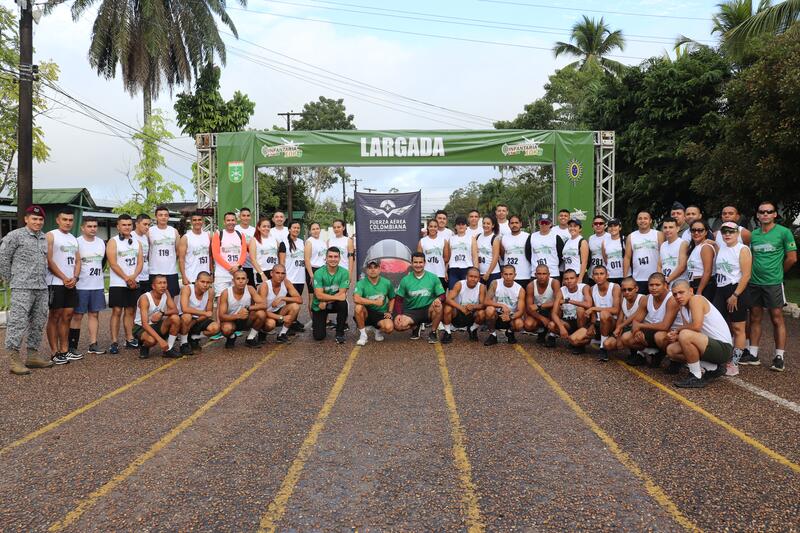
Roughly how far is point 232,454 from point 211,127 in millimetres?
20171

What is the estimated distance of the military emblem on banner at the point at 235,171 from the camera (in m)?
12.1

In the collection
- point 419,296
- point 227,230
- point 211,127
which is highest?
point 211,127

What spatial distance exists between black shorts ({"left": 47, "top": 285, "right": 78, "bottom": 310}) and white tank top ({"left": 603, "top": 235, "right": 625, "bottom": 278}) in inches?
270

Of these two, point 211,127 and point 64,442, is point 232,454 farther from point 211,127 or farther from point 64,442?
point 211,127

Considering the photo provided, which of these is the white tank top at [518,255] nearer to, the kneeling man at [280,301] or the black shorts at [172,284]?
the kneeling man at [280,301]

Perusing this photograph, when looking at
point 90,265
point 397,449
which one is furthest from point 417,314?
point 90,265

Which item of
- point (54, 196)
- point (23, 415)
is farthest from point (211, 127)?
point (23, 415)

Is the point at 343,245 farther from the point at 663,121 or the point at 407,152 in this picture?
A: the point at 663,121

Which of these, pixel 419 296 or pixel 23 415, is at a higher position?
pixel 419 296

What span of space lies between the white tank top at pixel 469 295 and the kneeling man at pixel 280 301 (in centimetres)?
236

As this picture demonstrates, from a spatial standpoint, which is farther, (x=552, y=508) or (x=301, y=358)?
(x=301, y=358)

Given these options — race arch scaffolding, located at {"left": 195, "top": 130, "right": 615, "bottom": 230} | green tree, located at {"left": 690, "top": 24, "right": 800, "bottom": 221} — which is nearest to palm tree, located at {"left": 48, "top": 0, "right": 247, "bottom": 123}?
race arch scaffolding, located at {"left": 195, "top": 130, "right": 615, "bottom": 230}

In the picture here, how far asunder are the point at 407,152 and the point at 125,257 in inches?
262

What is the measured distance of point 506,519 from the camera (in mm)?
2959
